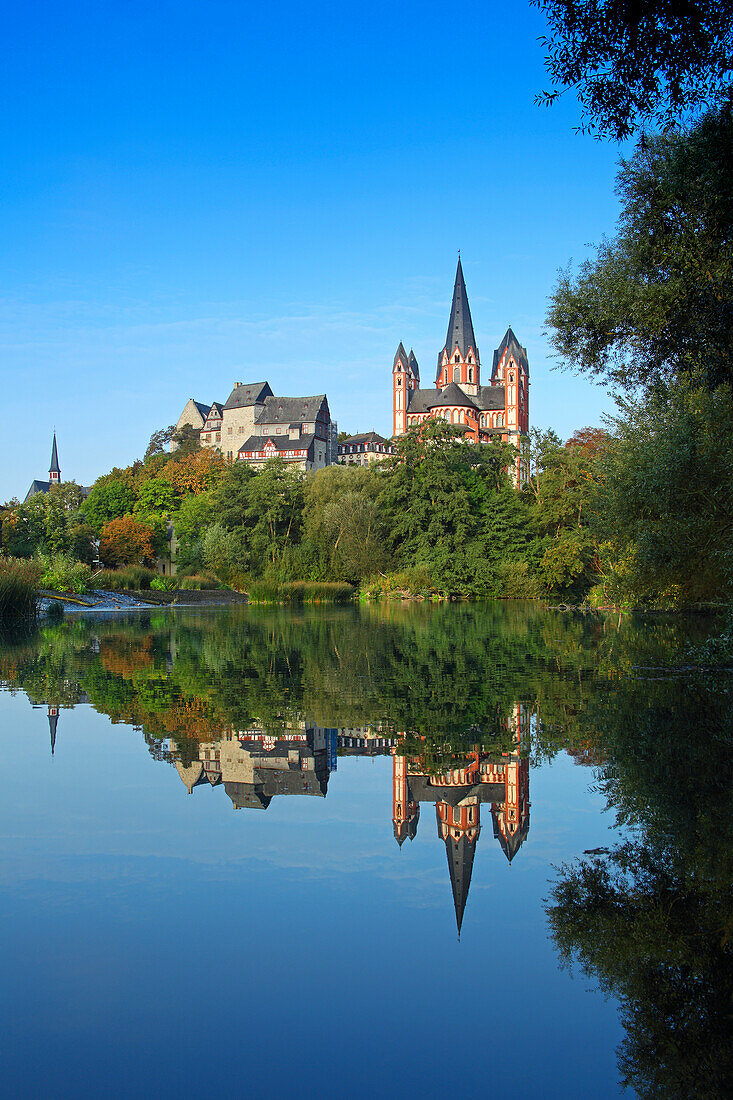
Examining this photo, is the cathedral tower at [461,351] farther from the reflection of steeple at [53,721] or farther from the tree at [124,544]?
the reflection of steeple at [53,721]

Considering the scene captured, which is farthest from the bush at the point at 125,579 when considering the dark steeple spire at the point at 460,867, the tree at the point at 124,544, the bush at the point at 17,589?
the dark steeple spire at the point at 460,867

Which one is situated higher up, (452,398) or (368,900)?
(452,398)

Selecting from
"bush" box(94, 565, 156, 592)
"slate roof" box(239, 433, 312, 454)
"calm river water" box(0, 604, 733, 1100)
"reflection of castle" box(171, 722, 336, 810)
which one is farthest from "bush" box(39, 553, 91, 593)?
"slate roof" box(239, 433, 312, 454)

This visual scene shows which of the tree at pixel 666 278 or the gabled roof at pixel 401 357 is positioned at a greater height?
the gabled roof at pixel 401 357

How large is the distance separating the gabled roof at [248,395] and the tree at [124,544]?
5563 centimetres

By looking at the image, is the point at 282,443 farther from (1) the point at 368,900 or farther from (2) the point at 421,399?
(1) the point at 368,900

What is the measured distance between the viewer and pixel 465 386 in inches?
4594

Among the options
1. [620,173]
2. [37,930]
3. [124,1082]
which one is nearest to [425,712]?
[37,930]

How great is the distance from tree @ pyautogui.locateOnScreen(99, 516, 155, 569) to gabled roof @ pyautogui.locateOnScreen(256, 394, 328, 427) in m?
49.0

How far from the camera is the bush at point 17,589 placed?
26.1 metres

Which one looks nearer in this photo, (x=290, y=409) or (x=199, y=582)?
(x=199, y=582)

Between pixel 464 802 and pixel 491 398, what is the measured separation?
116 metres

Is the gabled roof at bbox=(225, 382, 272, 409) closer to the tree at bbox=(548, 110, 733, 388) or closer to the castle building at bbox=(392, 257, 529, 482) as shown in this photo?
the castle building at bbox=(392, 257, 529, 482)

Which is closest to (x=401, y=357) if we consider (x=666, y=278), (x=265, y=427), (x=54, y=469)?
(x=265, y=427)
